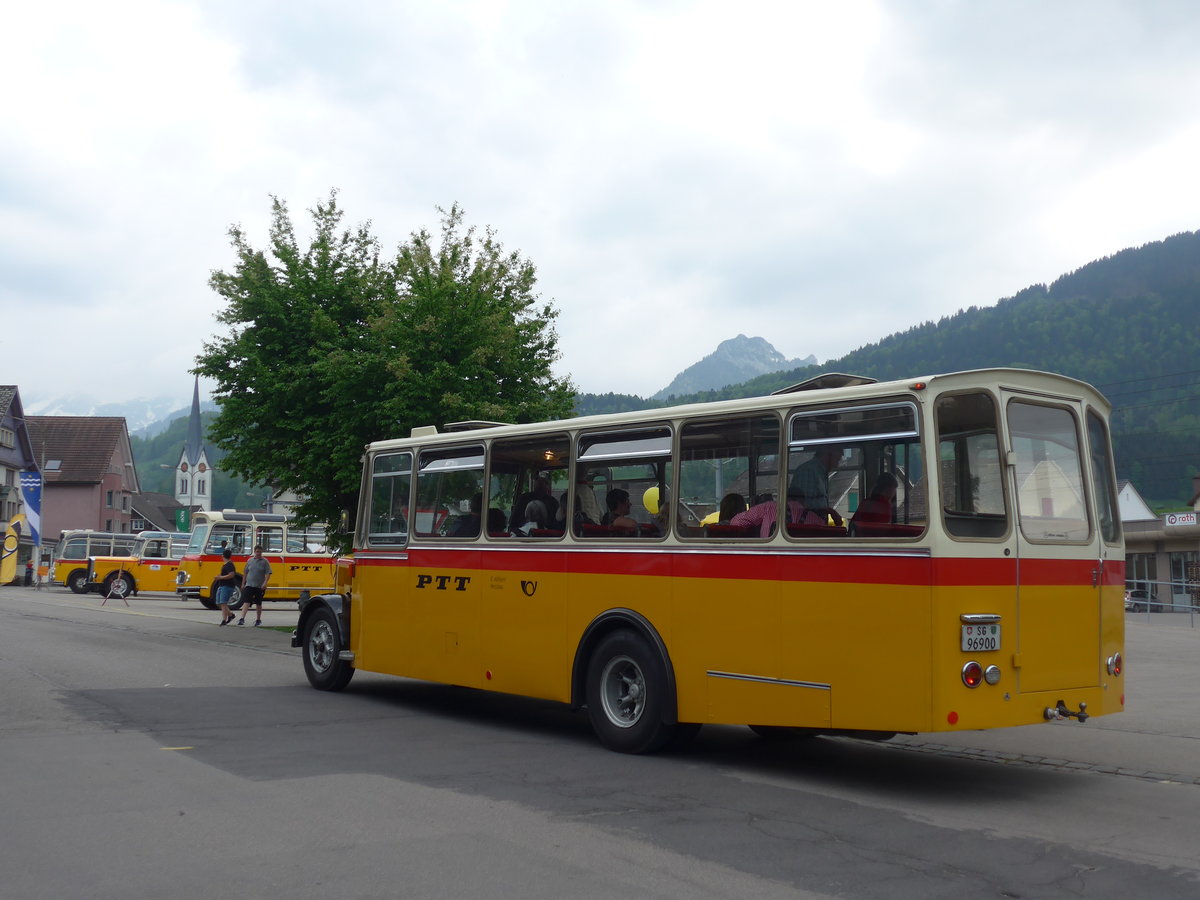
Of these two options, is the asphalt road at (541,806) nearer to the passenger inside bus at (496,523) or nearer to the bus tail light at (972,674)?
the bus tail light at (972,674)

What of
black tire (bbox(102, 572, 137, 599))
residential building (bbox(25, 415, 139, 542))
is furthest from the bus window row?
residential building (bbox(25, 415, 139, 542))

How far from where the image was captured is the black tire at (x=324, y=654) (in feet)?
43.9

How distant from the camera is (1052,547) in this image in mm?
8258

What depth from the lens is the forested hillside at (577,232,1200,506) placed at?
4208 inches

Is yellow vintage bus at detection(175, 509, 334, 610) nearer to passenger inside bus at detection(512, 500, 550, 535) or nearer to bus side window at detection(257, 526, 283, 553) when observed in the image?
bus side window at detection(257, 526, 283, 553)

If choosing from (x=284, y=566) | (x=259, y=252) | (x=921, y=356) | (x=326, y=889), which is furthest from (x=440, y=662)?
(x=921, y=356)

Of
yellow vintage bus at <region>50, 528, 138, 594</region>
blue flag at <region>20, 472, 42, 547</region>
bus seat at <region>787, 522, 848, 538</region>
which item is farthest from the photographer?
blue flag at <region>20, 472, 42, 547</region>

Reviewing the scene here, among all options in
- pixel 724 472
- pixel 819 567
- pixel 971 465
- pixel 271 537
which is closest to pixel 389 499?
pixel 724 472

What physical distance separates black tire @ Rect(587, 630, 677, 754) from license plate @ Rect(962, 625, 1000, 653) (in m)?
2.48

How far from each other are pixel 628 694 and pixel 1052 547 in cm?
353

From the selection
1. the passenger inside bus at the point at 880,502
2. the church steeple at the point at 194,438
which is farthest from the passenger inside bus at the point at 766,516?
the church steeple at the point at 194,438

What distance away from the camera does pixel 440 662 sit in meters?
11.7

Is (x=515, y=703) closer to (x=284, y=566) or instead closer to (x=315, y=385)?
(x=315, y=385)

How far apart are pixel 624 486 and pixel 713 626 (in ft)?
5.21
